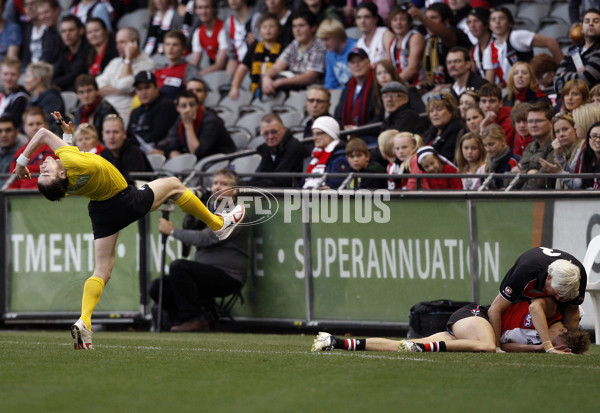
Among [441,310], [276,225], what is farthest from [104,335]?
[441,310]

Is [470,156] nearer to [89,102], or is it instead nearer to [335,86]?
[335,86]

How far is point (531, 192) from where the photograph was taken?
11008 mm

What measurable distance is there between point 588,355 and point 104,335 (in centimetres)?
590

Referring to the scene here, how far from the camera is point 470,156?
12.2 m

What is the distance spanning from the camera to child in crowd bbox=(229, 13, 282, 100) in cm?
1655

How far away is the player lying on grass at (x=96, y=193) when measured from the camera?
874 cm

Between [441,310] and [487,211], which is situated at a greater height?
[487,211]

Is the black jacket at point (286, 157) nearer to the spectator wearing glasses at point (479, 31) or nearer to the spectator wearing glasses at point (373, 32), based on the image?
the spectator wearing glasses at point (373, 32)

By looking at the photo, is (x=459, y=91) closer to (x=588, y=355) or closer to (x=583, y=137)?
(x=583, y=137)

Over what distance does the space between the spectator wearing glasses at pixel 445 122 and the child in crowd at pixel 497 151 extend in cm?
91

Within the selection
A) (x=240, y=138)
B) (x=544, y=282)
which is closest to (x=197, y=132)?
(x=240, y=138)

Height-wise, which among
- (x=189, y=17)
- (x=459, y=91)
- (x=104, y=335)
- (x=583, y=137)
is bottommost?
(x=104, y=335)

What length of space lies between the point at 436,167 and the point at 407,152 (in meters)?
0.59

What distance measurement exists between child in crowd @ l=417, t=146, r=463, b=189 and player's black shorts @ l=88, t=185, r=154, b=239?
4030 millimetres
